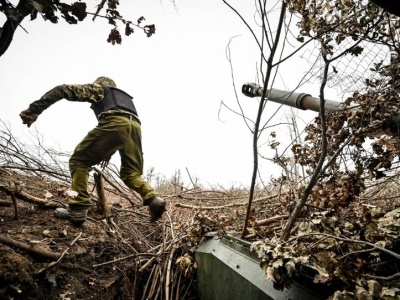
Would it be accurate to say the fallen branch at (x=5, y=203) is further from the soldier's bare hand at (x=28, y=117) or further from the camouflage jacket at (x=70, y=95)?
the camouflage jacket at (x=70, y=95)

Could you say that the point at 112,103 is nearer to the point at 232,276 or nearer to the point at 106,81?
the point at 106,81

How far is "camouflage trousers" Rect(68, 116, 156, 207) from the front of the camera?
2859 mm

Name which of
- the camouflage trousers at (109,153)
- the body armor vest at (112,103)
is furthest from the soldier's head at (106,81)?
the camouflage trousers at (109,153)

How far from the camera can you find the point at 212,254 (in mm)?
2270

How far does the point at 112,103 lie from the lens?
10.4 feet

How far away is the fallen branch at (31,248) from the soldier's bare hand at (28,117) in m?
1.22

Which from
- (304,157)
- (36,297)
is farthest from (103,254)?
(304,157)

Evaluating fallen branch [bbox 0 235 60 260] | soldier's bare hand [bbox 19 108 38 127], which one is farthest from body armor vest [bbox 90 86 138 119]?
fallen branch [bbox 0 235 60 260]

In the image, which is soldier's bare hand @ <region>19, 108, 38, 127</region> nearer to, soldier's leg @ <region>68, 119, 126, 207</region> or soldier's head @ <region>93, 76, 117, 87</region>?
soldier's leg @ <region>68, 119, 126, 207</region>

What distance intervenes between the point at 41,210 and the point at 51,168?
1.30 meters

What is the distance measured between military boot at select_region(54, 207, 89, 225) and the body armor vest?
1225 mm

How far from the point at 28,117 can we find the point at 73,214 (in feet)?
3.69

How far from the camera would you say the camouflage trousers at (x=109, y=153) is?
2.86 metres

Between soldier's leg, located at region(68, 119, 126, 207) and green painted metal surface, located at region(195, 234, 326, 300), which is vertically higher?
soldier's leg, located at region(68, 119, 126, 207)
